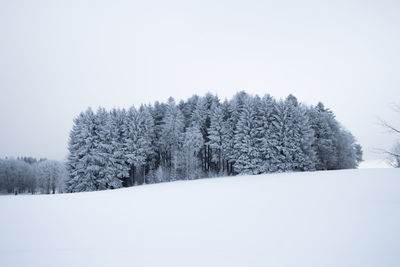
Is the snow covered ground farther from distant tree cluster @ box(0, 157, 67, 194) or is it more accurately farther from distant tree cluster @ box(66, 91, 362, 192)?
distant tree cluster @ box(0, 157, 67, 194)

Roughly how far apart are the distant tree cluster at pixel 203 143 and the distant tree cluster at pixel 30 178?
50218 mm

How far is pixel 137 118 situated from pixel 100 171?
10774 millimetres

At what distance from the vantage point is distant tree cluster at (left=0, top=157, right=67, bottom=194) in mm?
72625

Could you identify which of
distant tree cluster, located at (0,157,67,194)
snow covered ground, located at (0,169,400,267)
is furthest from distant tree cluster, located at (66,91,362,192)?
distant tree cluster, located at (0,157,67,194)

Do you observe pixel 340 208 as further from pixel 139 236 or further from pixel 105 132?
pixel 105 132

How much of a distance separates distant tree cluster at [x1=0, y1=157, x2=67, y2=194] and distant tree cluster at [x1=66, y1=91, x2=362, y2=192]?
5022 centimetres

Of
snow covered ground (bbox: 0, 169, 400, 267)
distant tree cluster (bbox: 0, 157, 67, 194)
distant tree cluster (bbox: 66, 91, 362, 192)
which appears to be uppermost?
distant tree cluster (bbox: 66, 91, 362, 192)

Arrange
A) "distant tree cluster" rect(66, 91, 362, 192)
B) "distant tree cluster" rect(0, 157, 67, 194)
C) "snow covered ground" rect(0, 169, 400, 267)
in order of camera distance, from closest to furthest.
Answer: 1. "snow covered ground" rect(0, 169, 400, 267)
2. "distant tree cluster" rect(66, 91, 362, 192)
3. "distant tree cluster" rect(0, 157, 67, 194)

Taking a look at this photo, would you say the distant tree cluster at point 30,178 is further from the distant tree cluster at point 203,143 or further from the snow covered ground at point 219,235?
the snow covered ground at point 219,235

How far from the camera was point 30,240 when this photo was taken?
5.83 m

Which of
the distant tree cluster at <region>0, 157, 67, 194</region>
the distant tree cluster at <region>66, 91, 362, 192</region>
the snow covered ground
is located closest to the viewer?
the snow covered ground

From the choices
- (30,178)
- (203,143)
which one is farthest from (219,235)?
(30,178)

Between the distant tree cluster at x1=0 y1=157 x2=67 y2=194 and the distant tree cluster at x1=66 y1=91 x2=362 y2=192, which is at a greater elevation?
the distant tree cluster at x1=66 y1=91 x2=362 y2=192

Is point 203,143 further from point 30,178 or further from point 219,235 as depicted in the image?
point 30,178
